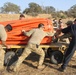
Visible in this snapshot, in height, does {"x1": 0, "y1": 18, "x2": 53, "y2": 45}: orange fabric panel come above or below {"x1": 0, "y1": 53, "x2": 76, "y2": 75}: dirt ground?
above

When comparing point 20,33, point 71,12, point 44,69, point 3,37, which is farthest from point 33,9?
point 3,37

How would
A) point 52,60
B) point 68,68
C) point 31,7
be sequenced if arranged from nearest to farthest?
point 68,68 < point 52,60 < point 31,7

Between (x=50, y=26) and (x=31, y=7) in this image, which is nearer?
(x=50, y=26)

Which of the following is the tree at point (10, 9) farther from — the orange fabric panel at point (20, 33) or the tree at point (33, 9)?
the orange fabric panel at point (20, 33)

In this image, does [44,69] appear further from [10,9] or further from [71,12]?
[10,9]

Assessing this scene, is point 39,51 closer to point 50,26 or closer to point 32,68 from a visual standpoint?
point 32,68

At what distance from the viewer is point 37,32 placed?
925cm

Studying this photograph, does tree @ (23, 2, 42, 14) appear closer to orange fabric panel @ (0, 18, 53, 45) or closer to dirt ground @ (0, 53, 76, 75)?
orange fabric panel @ (0, 18, 53, 45)

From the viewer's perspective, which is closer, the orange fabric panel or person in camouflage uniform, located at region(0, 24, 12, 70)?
person in camouflage uniform, located at region(0, 24, 12, 70)

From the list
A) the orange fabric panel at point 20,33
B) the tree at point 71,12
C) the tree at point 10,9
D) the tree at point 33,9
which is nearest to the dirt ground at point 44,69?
the orange fabric panel at point 20,33

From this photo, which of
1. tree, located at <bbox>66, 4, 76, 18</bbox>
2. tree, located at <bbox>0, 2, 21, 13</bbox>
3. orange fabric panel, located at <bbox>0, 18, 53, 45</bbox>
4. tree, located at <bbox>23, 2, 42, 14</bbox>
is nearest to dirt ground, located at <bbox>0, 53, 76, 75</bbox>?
orange fabric panel, located at <bbox>0, 18, 53, 45</bbox>

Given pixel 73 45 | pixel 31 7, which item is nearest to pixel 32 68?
pixel 73 45

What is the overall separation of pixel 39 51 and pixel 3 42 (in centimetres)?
134

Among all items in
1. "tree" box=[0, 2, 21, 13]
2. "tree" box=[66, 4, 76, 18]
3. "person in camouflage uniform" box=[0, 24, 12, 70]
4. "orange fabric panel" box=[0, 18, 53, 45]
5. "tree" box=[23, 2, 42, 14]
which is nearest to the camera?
"person in camouflage uniform" box=[0, 24, 12, 70]
